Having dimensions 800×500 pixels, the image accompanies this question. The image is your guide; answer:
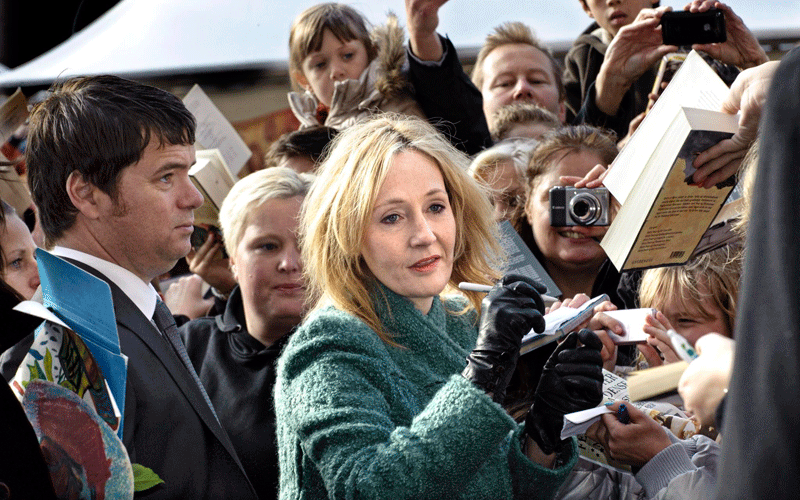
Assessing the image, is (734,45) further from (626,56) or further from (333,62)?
(333,62)

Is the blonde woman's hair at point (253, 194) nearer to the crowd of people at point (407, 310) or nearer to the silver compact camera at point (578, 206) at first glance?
the crowd of people at point (407, 310)

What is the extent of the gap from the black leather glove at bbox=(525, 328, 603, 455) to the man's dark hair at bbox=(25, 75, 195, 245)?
40.3 inches

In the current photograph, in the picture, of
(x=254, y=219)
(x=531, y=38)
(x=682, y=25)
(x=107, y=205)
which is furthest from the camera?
(x=531, y=38)

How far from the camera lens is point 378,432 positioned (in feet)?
5.36

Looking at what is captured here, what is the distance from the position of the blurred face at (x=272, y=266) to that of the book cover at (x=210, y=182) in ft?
1.01

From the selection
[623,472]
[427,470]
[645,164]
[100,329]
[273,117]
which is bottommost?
[273,117]

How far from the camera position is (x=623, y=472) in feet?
6.72

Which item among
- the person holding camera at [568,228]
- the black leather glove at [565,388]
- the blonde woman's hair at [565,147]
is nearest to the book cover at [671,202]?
the black leather glove at [565,388]

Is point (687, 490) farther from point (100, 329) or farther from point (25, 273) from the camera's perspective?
point (25, 273)

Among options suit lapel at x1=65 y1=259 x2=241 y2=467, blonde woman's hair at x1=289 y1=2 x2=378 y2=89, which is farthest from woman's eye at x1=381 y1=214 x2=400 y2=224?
blonde woman's hair at x1=289 y1=2 x2=378 y2=89

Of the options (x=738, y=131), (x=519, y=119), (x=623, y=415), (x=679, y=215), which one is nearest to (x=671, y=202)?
(x=679, y=215)

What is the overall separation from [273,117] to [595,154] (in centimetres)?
354

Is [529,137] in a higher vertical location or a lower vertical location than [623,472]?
higher

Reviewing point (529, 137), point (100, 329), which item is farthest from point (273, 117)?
point (100, 329)
